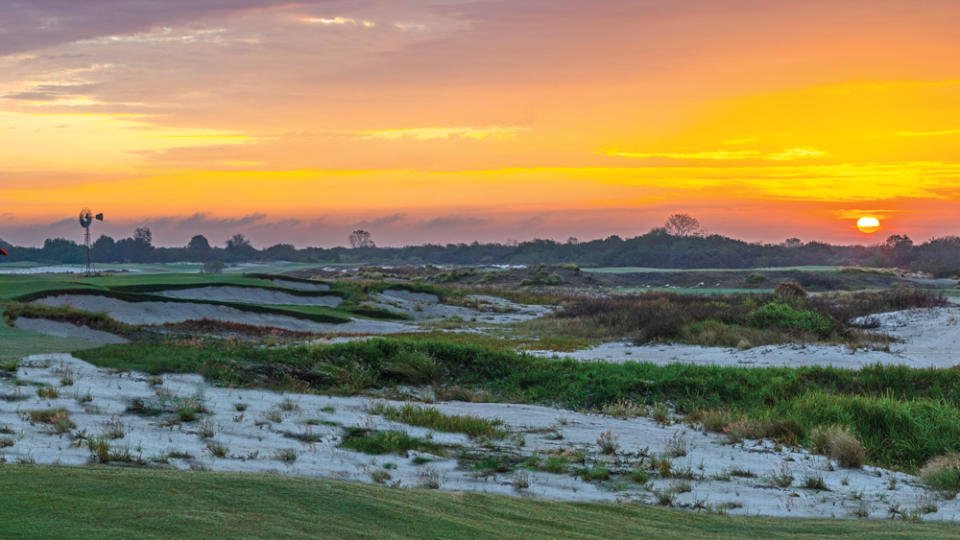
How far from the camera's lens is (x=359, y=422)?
13258 mm

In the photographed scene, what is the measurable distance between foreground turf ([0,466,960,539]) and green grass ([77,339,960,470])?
279 inches

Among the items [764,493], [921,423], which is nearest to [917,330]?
[921,423]

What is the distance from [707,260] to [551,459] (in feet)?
510

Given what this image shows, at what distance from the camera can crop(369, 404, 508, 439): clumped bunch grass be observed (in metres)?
13.1

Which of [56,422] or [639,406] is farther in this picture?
[639,406]

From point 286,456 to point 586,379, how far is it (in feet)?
30.9

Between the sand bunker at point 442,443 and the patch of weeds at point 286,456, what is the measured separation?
2.0 inches

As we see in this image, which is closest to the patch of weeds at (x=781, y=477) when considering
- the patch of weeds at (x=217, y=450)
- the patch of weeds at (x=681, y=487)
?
the patch of weeds at (x=681, y=487)

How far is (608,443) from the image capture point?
12.4 meters

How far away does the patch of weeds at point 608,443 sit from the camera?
12.1m

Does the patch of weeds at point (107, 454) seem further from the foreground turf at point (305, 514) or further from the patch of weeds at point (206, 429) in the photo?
the patch of weeds at point (206, 429)

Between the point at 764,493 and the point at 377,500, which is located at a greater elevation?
the point at 377,500

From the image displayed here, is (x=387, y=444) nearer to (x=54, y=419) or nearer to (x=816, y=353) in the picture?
(x=54, y=419)

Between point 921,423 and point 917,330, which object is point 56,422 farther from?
point 917,330
